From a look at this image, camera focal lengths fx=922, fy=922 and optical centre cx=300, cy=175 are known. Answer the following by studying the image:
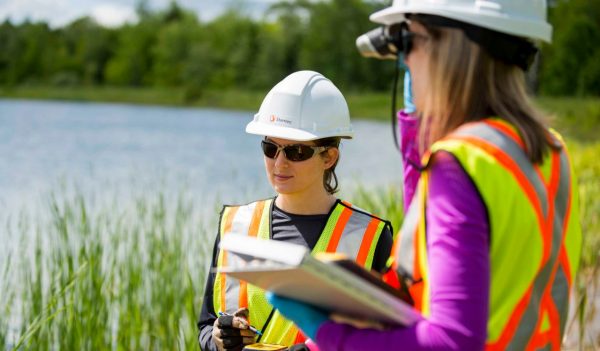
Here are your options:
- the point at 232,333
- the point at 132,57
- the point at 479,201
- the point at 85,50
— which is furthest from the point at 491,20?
the point at 85,50

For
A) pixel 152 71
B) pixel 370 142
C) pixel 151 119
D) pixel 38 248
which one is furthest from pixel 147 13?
pixel 38 248

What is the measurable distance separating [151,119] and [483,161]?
31.6 metres

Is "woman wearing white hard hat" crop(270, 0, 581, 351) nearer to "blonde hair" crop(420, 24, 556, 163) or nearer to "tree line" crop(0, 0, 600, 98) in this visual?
"blonde hair" crop(420, 24, 556, 163)

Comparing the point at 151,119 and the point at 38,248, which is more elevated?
the point at 38,248

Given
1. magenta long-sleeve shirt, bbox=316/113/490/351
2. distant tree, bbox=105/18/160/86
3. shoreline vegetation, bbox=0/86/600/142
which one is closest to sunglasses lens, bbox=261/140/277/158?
magenta long-sleeve shirt, bbox=316/113/490/351

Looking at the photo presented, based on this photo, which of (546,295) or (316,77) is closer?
(546,295)

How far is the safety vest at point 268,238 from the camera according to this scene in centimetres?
223

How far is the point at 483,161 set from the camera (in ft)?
4.12

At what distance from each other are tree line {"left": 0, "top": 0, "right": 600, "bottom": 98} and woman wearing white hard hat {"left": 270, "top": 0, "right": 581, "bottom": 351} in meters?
47.1

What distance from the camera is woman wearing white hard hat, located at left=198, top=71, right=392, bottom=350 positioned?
7.34 feet

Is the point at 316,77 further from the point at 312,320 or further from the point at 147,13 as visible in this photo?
the point at 147,13

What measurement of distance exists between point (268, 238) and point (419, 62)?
101 cm

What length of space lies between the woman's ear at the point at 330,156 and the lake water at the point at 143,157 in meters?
6.17

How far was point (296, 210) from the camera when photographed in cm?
238
